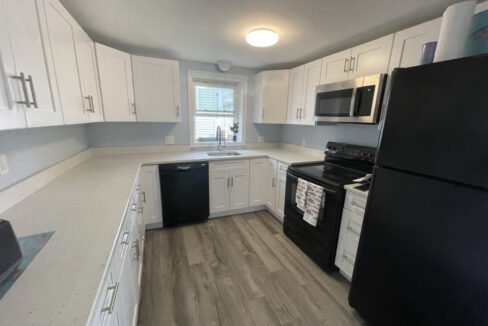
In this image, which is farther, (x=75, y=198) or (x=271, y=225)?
(x=271, y=225)

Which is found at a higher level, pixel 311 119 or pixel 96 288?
pixel 311 119

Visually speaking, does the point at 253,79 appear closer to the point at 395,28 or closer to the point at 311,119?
the point at 311,119

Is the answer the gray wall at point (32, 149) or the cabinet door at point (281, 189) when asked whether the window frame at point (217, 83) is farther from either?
the gray wall at point (32, 149)

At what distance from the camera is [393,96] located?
3.85ft

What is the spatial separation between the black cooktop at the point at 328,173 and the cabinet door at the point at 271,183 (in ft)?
1.72

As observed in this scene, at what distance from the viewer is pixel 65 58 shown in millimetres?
1320

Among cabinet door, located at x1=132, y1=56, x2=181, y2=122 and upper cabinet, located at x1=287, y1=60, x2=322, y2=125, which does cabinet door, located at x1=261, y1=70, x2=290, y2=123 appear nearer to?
upper cabinet, located at x1=287, y1=60, x2=322, y2=125

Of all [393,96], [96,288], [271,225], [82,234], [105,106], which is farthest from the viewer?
[271,225]

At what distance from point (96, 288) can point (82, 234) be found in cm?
39

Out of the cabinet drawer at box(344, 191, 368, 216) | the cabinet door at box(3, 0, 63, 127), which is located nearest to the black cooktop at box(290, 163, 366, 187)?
the cabinet drawer at box(344, 191, 368, 216)

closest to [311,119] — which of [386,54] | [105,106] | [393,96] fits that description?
[386,54]

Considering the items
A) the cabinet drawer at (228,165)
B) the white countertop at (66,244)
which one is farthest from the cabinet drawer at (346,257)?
the white countertop at (66,244)

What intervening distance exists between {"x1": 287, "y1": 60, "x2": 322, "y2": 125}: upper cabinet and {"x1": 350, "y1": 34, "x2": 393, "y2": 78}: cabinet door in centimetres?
49

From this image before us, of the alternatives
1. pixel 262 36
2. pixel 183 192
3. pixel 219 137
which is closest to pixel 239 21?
pixel 262 36
